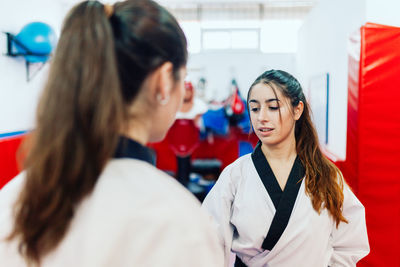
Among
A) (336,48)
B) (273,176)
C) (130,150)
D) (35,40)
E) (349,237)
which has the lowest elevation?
(349,237)

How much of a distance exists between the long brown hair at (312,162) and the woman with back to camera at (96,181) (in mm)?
766

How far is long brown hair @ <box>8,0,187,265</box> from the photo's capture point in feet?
1.65

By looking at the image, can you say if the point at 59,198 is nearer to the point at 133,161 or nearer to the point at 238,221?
the point at 133,161

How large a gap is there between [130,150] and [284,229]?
0.81 m

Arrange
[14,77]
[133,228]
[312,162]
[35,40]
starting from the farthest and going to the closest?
[14,77] < [35,40] < [312,162] < [133,228]

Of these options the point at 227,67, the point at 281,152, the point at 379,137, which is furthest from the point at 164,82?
the point at 227,67

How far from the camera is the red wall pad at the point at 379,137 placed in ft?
5.63

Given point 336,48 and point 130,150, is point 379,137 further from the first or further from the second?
point 130,150

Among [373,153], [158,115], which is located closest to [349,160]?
[373,153]

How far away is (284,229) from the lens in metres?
1.17

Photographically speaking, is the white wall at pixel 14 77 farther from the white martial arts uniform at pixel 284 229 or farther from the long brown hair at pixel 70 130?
the long brown hair at pixel 70 130

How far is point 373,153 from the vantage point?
1764 mm

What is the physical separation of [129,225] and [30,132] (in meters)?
0.24

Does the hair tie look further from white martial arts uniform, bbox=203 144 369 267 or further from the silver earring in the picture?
white martial arts uniform, bbox=203 144 369 267
